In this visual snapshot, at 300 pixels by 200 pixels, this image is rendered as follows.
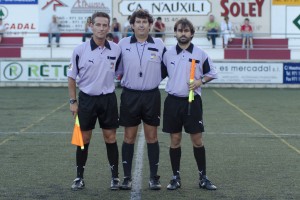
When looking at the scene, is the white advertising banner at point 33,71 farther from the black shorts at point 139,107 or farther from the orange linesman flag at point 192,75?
the orange linesman flag at point 192,75

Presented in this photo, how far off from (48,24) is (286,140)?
23.4 m

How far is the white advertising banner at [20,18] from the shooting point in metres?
34.9

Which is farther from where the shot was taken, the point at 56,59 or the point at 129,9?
the point at 129,9

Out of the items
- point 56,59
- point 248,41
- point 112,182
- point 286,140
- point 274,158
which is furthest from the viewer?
point 248,41

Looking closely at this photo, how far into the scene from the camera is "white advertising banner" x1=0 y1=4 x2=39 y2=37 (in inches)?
1373

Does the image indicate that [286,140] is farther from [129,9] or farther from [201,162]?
[129,9]

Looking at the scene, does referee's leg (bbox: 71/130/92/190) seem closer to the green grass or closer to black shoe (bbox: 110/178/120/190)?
the green grass

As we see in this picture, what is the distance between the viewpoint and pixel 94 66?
331 inches

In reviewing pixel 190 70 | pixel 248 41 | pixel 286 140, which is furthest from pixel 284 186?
pixel 248 41

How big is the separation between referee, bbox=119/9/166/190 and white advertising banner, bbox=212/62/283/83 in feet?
70.2

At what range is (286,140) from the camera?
515 inches

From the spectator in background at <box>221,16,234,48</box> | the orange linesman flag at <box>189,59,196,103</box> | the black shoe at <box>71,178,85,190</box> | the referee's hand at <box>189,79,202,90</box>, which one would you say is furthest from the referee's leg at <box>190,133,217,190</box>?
the spectator in background at <box>221,16,234,48</box>

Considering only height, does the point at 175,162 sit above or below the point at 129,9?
below

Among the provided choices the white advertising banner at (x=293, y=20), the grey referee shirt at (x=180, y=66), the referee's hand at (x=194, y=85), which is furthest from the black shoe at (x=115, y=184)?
the white advertising banner at (x=293, y=20)
